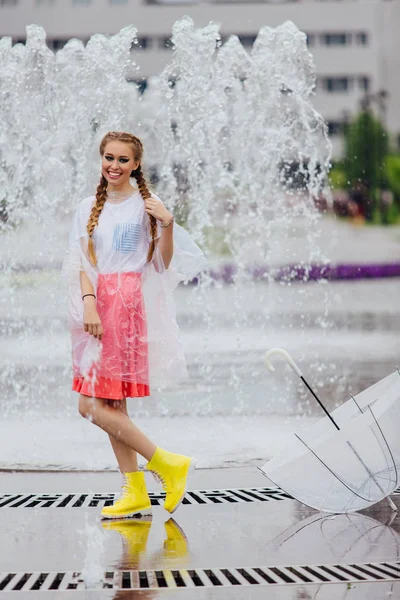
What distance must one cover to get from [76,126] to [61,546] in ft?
17.4

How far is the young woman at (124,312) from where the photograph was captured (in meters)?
4.48

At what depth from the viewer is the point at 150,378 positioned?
461cm

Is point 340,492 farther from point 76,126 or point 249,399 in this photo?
point 76,126

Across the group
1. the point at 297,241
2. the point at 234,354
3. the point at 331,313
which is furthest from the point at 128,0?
the point at 234,354

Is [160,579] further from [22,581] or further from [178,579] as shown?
[22,581]

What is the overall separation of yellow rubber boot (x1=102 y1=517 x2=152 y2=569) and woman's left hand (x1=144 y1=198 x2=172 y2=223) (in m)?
1.16

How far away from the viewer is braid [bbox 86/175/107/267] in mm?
4562

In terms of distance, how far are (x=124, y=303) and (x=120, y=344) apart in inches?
6.4

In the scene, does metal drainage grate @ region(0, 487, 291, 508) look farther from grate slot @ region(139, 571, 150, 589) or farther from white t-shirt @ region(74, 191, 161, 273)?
grate slot @ region(139, 571, 150, 589)

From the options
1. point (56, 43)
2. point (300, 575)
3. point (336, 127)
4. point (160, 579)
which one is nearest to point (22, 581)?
point (160, 579)

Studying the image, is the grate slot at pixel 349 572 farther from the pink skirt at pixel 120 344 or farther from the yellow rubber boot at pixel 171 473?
the pink skirt at pixel 120 344

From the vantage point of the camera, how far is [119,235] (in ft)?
15.0

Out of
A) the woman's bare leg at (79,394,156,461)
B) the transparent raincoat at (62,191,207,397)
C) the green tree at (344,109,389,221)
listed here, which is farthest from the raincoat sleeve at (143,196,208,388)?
the green tree at (344,109,389,221)

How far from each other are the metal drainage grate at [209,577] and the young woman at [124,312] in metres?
0.86
